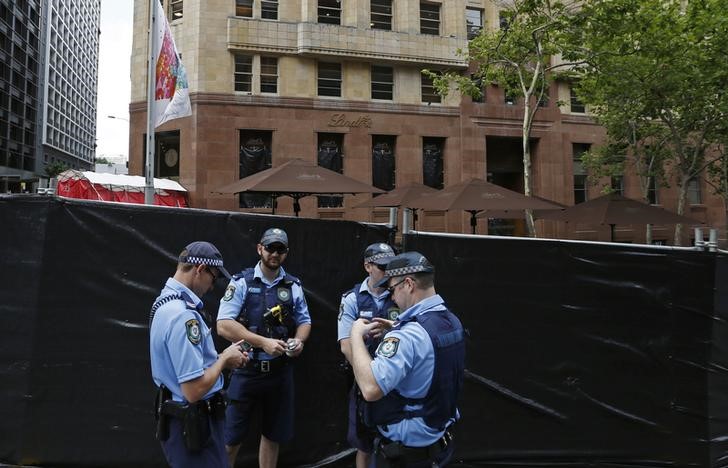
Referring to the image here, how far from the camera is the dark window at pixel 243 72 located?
24078 mm

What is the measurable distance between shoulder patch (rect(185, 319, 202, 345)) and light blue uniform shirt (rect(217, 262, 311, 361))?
3.50 feet

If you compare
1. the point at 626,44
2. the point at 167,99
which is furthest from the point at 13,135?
the point at 626,44

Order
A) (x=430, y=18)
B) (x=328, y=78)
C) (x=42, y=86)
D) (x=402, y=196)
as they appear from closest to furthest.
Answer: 1. (x=402, y=196)
2. (x=328, y=78)
3. (x=430, y=18)
4. (x=42, y=86)

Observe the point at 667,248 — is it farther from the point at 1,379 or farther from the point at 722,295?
the point at 1,379

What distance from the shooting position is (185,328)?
9.29 ft

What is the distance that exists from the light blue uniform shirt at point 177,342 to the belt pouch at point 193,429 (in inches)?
4.1

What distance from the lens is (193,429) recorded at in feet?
9.56

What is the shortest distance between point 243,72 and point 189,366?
76.3 feet

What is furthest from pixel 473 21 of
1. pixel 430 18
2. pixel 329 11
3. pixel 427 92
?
pixel 329 11

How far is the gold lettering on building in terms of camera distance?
81.7 feet

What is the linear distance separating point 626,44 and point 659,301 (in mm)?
11654

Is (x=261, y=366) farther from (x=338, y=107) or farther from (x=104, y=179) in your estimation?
(x=338, y=107)

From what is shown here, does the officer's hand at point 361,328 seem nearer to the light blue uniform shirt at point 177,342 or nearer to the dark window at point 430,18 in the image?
the light blue uniform shirt at point 177,342

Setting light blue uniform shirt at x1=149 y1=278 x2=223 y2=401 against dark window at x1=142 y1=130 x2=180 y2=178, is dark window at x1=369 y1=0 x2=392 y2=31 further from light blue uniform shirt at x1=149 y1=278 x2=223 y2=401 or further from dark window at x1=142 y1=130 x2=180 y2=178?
light blue uniform shirt at x1=149 y1=278 x2=223 y2=401
